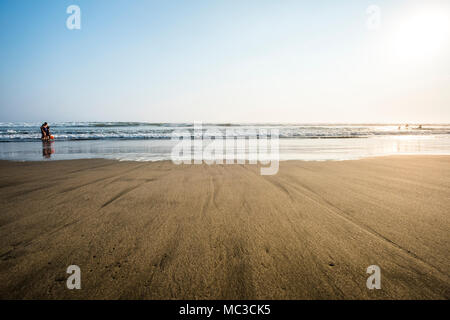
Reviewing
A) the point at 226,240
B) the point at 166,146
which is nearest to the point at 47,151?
the point at 166,146

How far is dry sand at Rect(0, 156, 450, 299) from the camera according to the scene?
149 cm

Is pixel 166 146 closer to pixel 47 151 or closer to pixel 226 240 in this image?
pixel 47 151

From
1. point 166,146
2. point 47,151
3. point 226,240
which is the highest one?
point 166,146

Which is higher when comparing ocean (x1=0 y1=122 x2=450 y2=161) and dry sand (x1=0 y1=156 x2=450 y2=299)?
ocean (x1=0 y1=122 x2=450 y2=161)

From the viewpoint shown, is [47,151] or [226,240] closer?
[226,240]

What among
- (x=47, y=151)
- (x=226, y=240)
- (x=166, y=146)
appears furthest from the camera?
(x=166, y=146)

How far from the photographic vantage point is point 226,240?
211 cm

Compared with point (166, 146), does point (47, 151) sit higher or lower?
lower

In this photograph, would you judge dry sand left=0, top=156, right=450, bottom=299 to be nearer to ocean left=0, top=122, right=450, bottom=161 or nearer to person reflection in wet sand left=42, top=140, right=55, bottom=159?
ocean left=0, top=122, right=450, bottom=161

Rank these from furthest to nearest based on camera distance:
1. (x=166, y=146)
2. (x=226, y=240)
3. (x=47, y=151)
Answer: (x=166, y=146)
(x=47, y=151)
(x=226, y=240)

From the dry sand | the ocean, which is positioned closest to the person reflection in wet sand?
the ocean

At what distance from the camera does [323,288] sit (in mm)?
1473
